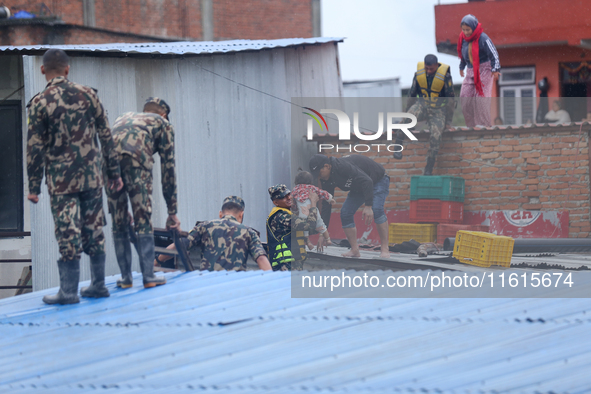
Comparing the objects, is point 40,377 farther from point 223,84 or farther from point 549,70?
point 549,70

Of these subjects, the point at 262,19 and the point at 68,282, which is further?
the point at 262,19

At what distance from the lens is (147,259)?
4719 mm

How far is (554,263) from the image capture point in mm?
8820

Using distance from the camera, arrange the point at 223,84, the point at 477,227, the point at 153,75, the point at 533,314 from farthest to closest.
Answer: the point at 477,227, the point at 223,84, the point at 153,75, the point at 533,314

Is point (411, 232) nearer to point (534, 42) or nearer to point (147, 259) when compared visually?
point (147, 259)

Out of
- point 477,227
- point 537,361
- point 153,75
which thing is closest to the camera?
point 537,361

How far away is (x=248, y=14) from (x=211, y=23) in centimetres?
144

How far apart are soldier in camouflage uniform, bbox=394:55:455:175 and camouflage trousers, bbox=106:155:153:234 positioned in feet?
22.4

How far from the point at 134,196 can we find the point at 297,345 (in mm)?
1881

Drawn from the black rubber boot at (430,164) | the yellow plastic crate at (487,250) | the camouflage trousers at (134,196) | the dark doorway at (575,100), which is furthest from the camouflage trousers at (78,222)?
the dark doorway at (575,100)

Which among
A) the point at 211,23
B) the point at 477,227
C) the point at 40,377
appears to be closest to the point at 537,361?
the point at 40,377

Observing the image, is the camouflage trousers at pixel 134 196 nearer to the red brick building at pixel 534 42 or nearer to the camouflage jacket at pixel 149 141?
the camouflage jacket at pixel 149 141

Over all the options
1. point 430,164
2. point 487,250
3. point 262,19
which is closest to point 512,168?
point 430,164

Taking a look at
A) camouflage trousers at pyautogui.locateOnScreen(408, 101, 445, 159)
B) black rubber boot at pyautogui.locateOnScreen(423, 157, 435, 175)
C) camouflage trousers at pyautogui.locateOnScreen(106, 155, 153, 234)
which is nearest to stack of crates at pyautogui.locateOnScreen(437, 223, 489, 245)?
black rubber boot at pyautogui.locateOnScreen(423, 157, 435, 175)
